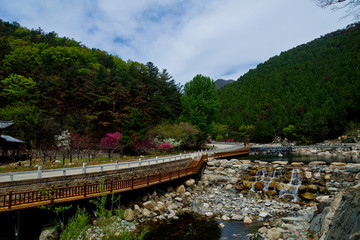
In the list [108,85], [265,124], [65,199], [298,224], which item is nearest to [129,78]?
[108,85]

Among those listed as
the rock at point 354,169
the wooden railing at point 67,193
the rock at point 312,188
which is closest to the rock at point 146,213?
the wooden railing at point 67,193

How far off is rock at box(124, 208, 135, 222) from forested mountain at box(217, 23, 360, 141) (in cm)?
7252

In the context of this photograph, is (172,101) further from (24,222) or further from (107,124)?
(24,222)

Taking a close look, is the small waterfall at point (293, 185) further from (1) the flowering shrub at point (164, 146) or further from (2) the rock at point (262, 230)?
(1) the flowering shrub at point (164, 146)

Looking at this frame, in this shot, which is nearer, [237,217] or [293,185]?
[237,217]

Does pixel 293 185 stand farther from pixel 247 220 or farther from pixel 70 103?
pixel 70 103

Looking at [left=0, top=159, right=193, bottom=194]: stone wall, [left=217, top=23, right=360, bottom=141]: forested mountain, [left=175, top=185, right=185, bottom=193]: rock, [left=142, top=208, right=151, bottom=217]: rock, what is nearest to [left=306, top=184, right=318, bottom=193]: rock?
[left=175, top=185, right=185, bottom=193]: rock

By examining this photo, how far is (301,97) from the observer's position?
107 m

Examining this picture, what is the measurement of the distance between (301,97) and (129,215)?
4606 inches

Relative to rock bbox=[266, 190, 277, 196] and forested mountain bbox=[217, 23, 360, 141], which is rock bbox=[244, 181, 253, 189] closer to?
rock bbox=[266, 190, 277, 196]

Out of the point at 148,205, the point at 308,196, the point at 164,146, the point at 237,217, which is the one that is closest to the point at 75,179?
the point at 148,205

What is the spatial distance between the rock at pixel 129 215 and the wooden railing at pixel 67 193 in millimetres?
1392

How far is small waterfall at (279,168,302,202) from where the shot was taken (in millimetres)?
18083

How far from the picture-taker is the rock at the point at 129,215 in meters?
13.2
